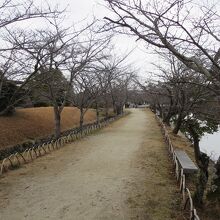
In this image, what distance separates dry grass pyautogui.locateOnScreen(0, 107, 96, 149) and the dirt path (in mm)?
8050

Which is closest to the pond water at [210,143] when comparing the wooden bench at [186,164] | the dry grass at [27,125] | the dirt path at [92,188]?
the dry grass at [27,125]

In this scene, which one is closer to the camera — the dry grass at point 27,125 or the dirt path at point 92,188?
the dirt path at point 92,188

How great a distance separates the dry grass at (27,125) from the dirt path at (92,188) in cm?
805

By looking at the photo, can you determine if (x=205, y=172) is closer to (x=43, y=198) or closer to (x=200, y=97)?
(x=43, y=198)

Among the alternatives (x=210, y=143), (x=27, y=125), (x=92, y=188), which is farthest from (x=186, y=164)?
(x=210, y=143)

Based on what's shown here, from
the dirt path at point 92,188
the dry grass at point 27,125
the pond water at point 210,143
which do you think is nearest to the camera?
the dirt path at point 92,188

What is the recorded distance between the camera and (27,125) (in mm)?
26016

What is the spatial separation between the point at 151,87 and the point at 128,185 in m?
22.6

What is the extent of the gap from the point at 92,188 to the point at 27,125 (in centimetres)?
1749

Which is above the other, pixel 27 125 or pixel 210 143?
pixel 27 125

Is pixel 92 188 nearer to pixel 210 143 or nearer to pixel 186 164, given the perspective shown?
pixel 186 164

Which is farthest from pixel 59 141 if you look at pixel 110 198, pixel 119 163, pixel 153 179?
pixel 110 198

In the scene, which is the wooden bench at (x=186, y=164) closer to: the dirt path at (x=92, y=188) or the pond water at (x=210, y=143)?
the dirt path at (x=92, y=188)

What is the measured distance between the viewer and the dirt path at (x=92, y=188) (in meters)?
7.59
